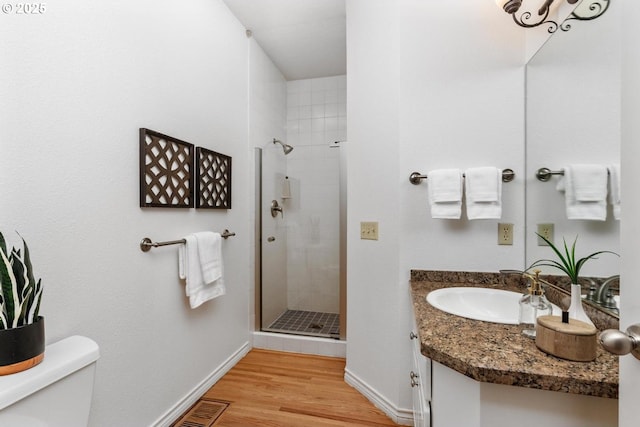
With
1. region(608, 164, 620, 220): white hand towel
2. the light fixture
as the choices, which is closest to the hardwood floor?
region(608, 164, 620, 220): white hand towel

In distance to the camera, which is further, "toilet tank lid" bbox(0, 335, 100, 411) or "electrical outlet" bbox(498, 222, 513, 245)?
"electrical outlet" bbox(498, 222, 513, 245)

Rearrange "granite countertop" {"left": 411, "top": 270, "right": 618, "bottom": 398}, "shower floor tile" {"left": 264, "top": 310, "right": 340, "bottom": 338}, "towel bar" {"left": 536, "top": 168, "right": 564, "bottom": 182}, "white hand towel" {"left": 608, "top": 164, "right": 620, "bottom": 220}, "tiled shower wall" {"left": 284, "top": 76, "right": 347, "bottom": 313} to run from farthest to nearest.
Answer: "tiled shower wall" {"left": 284, "top": 76, "right": 347, "bottom": 313}, "shower floor tile" {"left": 264, "top": 310, "right": 340, "bottom": 338}, "towel bar" {"left": 536, "top": 168, "right": 564, "bottom": 182}, "white hand towel" {"left": 608, "top": 164, "right": 620, "bottom": 220}, "granite countertop" {"left": 411, "top": 270, "right": 618, "bottom": 398}

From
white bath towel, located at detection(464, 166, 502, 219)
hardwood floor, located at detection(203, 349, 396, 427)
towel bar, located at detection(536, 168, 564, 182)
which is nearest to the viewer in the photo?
towel bar, located at detection(536, 168, 564, 182)

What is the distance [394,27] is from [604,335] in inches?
68.6

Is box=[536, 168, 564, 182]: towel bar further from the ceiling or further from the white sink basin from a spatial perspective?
the ceiling

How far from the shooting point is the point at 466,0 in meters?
1.64

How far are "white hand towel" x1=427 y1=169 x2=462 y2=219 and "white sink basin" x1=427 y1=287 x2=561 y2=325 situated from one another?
1.29 feet

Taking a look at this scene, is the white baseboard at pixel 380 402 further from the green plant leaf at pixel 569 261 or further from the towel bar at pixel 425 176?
the towel bar at pixel 425 176

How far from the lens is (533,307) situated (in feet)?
3.14

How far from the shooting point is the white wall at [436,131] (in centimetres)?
162

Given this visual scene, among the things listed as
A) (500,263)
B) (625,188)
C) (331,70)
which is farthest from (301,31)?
(625,188)

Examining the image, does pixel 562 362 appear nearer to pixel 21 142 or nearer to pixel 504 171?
pixel 504 171

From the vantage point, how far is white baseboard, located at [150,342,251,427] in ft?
5.11

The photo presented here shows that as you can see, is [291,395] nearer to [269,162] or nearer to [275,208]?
[275,208]
